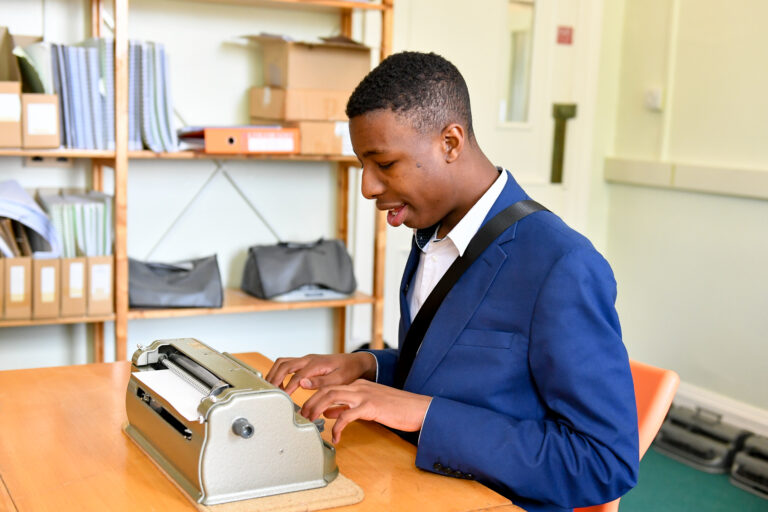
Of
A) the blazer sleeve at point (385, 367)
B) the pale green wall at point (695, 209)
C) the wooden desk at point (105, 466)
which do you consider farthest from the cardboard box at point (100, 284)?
the pale green wall at point (695, 209)

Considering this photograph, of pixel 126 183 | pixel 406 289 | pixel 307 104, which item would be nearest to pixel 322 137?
pixel 307 104

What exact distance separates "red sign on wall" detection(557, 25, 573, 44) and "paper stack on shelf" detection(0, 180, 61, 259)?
7.68ft

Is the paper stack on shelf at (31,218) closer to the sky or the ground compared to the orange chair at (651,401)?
closer to the sky

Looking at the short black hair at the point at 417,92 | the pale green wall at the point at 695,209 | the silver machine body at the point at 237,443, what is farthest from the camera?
the pale green wall at the point at 695,209

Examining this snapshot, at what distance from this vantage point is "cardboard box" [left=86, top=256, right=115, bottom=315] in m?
2.85

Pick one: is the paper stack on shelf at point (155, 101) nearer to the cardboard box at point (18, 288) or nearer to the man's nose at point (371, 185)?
the cardboard box at point (18, 288)

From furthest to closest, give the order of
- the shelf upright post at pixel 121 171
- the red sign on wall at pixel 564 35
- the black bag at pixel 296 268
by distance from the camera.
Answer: the red sign on wall at pixel 564 35, the black bag at pixel 296 268, the shelf upright post at pixel 121 171

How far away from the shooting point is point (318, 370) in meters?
1.53

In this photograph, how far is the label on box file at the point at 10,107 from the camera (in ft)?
8.69

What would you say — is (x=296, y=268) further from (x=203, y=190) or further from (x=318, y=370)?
(x=318, y=370)

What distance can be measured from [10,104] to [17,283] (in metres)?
0.55

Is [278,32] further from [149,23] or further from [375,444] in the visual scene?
[375,444]

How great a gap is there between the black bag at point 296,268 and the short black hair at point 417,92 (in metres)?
1.88

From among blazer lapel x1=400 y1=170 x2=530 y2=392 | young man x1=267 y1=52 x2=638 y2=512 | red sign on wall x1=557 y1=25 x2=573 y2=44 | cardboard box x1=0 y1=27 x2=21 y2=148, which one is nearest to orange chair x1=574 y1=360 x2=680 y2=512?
young man x1=267 y1=52 x2=638 y2=512
